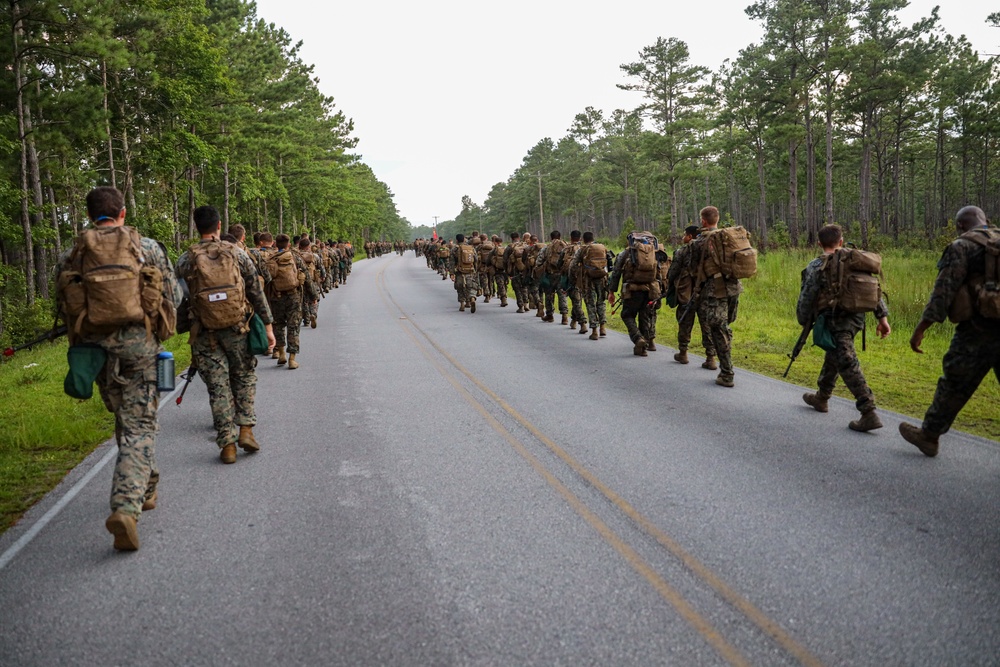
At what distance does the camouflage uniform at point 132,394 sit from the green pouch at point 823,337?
5757mm

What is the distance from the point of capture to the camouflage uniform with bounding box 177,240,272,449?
228 inches

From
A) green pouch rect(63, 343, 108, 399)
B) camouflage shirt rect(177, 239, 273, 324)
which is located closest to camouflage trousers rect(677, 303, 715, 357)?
camouflage shirt rect(177, 239, 273, 324)

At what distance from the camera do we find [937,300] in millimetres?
5141

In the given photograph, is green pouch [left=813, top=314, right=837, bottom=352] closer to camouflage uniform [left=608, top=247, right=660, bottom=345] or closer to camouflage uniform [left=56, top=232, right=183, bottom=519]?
camouflage uniform [left=608, top=247, right=660, bottom=345]

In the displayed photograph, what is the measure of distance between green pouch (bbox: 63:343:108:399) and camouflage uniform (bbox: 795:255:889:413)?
602cm

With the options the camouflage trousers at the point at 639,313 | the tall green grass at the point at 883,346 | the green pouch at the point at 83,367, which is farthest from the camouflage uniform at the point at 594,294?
the green pouch at the point at 83,367

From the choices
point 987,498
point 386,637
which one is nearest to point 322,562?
point 386,637

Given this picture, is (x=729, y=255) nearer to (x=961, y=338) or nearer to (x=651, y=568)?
(x=961, y=338)

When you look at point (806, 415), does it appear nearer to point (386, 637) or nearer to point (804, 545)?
point (804, 545)

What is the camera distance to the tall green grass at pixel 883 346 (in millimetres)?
7500

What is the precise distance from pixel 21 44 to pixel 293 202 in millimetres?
36470

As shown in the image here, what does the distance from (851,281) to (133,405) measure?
614 centimetres

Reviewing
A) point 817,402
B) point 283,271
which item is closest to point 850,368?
point 817,402

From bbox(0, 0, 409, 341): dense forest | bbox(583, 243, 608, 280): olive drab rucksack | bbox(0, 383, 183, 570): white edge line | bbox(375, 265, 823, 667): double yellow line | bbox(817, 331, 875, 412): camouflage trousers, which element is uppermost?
bbox(0, 0, 409, 341): dense forest
